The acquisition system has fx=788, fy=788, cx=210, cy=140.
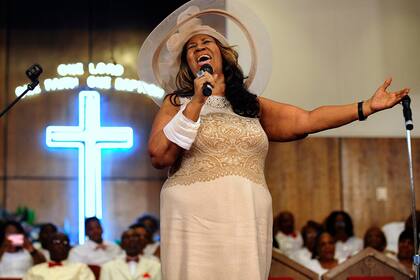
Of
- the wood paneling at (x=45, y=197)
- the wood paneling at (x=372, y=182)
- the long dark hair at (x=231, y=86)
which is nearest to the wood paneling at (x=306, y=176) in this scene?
the wood paneling at (x=372, y=182)

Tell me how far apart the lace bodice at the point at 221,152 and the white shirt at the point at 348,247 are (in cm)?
458

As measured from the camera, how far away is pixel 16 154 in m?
9.05

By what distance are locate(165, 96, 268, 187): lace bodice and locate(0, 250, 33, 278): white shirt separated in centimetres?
447

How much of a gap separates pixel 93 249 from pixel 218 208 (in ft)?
16.3

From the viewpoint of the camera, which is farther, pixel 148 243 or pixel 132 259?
pixel 148 243

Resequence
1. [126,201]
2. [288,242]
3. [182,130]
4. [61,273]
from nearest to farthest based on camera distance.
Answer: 1. [182,130]
2. [61,273]
3. [288,242]
4. [126,201]

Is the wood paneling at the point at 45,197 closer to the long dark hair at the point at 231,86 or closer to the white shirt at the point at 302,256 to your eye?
the white shirt at the point at 302,256

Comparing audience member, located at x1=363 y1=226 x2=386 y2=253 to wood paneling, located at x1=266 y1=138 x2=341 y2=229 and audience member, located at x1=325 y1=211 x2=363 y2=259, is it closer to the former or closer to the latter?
audience member, located at x1=325 y1=211 x2=363 y2=259

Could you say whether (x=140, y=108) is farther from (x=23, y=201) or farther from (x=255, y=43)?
(x=255, y=43)

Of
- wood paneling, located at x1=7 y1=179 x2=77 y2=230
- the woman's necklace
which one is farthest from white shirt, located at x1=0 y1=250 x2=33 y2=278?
the woman's necklace

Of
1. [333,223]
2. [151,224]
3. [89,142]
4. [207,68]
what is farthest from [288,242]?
[207,68]

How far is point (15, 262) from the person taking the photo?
7.07m

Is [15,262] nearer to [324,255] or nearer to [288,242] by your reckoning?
[288,242]

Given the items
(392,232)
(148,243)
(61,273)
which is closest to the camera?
(61,273)
